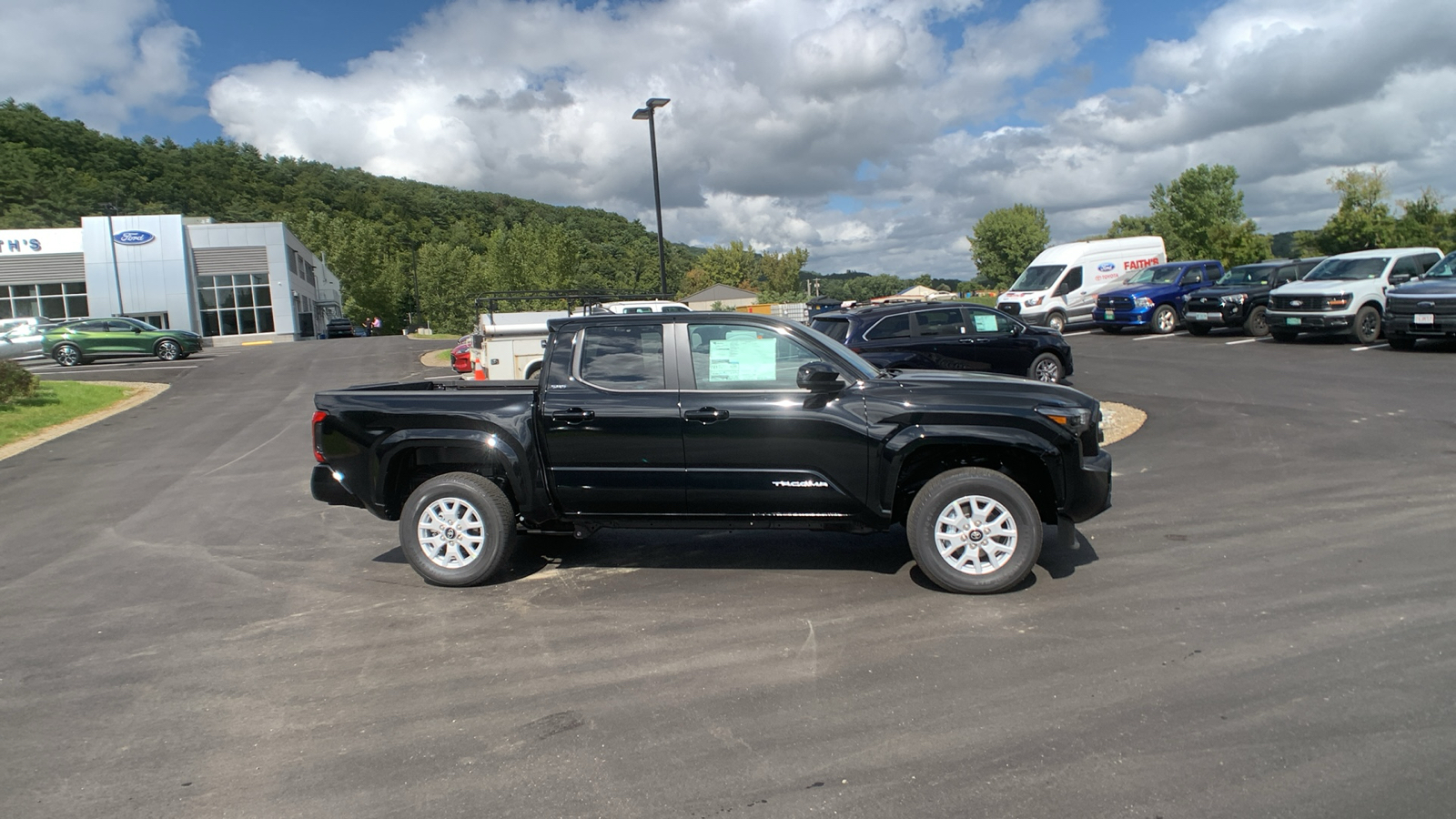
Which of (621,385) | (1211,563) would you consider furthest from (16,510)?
(1211,563)

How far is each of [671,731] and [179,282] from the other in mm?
53729

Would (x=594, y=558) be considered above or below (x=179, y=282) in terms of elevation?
below

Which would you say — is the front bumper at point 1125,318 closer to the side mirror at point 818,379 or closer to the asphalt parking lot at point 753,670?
the asphalt parking lot at point 753,670

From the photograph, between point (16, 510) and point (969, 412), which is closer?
point (969, 412)

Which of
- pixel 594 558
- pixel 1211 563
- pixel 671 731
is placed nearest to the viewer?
pixel 671 731

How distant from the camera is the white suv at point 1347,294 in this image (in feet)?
61.8

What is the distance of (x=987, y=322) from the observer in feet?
48.7

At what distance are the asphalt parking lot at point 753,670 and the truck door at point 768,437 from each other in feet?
1.93

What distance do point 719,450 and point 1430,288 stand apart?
1721 cm

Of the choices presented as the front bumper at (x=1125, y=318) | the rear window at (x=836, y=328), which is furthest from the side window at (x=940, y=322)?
the front bumper at (x=1125, y=318)

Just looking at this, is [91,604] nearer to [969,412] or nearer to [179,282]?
[969,412]

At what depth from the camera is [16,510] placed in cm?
930

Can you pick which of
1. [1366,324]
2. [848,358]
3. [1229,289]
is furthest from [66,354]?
[1366,324]

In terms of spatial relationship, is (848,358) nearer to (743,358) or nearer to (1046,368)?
(743,358)
